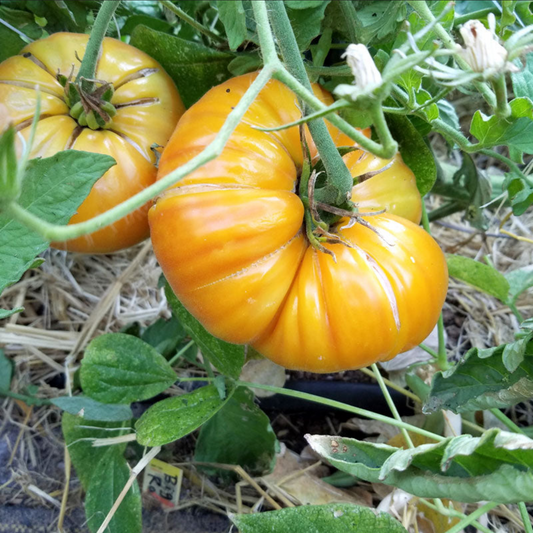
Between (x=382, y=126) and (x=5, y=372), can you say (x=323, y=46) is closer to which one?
(x=382, y=126)

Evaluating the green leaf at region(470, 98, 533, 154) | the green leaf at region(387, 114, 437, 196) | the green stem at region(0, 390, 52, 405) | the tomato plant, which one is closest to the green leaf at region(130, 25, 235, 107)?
the tomato plant

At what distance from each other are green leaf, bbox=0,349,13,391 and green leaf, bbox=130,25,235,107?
0.59 meters

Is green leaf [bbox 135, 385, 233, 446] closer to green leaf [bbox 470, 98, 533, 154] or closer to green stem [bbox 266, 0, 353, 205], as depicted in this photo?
green stem [bbox 266, 0, 353, 205]

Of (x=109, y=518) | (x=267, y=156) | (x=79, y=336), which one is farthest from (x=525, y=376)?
(x=79, y=336)

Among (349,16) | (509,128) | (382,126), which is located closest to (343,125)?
(382,126)

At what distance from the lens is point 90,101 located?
0.77 meters

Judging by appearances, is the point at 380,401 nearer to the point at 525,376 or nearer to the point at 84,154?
the point at 525,376

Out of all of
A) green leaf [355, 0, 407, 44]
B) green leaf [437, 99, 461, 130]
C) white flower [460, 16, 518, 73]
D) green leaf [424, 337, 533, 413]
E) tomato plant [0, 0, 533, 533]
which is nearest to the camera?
white flower [460, 16, 518, 73]

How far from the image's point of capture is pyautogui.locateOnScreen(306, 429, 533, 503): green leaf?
20.4 inches

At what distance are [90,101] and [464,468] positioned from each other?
0.64m

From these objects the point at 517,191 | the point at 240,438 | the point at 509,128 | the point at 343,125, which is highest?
the point at 343,125

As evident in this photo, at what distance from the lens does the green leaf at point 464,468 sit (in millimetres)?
519

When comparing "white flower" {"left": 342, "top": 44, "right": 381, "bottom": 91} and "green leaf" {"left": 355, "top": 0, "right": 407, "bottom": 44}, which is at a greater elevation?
"white flower" {"left": 342, "top": 44, "right": 381, "bottom": 91}

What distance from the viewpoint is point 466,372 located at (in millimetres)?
746
